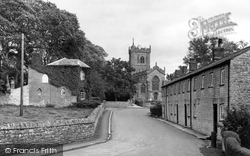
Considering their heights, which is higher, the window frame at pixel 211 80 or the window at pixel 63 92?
the window frame at pixel 211 80

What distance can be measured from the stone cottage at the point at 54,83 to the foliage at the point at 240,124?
97.8 ft

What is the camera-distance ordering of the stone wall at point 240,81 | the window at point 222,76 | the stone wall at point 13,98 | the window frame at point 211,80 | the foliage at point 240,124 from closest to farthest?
the foliage at point 240,124
the stone wall at point 240,81
the window at point 222,76
the window frame at point 211,80
the stone wall at point 13,98

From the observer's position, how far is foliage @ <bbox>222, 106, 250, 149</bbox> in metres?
17.8

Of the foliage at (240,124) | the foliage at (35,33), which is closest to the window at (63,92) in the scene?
the foliage at (35,33)

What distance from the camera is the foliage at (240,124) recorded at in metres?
17.8

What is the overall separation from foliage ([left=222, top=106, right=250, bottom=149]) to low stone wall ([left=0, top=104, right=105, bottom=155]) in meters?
9.71

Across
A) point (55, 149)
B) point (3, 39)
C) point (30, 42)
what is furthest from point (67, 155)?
point (30, 42)

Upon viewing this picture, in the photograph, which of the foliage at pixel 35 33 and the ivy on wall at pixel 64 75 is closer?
the foliage at pixel 35 33

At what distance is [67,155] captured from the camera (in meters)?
15.6

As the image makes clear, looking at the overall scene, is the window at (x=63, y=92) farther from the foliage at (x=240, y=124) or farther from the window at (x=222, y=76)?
the foliage at (x=240, y=124)

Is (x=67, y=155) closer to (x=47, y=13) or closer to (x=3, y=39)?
(x=3, y=39)

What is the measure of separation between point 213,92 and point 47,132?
13473 mm

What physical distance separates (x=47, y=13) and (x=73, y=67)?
39.8 ft

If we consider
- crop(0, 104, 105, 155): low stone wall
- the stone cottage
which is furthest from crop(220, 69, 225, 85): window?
the stone cottage
